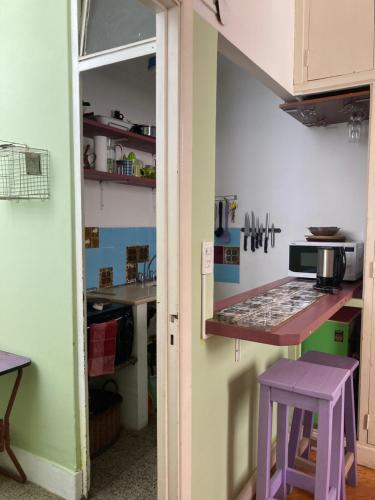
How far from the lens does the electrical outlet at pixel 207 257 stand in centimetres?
157

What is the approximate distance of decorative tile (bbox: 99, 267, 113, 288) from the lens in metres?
3.13

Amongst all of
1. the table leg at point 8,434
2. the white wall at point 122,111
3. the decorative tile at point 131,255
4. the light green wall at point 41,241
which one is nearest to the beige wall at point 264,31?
the light green wall at point 41,241

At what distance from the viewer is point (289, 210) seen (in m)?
3.21

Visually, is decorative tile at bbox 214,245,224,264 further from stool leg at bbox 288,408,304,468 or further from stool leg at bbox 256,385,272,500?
stool leg at bbox 256,385,272,500

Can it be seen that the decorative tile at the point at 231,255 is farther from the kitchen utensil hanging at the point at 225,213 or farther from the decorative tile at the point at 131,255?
the decorative tile at the point at 131,255

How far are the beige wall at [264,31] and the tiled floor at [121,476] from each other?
2236 millimetres

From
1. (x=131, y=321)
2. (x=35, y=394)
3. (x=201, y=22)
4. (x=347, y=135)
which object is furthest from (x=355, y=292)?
(x=35, y=394)

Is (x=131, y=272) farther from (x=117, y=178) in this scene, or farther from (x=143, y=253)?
(x=117, y=178)

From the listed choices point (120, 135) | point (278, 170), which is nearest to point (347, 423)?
point (278, 170)

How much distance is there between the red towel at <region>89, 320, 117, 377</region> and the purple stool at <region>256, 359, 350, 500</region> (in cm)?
99

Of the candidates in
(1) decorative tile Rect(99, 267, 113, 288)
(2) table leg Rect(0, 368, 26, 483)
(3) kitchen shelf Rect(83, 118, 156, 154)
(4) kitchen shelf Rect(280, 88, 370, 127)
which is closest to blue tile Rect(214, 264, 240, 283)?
(1) decorative tile Rect(99, 267, 113, 288)

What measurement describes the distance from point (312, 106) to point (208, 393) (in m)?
1.87

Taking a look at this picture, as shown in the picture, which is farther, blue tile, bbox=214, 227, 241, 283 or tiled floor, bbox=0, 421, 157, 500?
blue tile, bbox=214, 227, 241, 283

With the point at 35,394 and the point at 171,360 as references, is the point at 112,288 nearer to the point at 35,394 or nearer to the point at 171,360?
the point at 35,394
